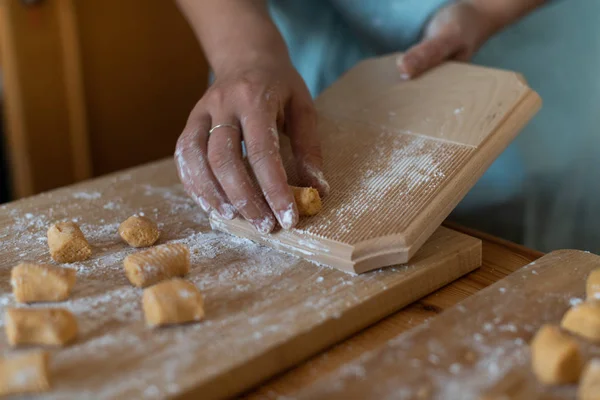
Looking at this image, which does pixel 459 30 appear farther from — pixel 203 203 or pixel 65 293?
pixel 65 293

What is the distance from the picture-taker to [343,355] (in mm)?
899

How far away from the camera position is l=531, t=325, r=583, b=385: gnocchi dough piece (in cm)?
76

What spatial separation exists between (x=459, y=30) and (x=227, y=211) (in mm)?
728

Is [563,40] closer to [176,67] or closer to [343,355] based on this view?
[343,355]

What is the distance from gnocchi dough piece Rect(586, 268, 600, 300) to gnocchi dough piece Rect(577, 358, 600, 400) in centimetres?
19

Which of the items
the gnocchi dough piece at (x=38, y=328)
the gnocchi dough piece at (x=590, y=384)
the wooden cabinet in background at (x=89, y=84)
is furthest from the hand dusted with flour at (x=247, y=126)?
the wooden cabinet in background at (x=89, y=84)

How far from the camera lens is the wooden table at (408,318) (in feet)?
2.80

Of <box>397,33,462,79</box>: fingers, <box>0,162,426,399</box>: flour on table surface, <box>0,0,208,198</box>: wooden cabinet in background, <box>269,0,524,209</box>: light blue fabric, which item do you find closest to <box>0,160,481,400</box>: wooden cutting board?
<box>0,162,426,399</box>: flour on table surface

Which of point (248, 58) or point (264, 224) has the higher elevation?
point (248, 58)

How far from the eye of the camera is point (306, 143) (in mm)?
1248

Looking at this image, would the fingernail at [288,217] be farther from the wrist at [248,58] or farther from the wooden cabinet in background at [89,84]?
the wooden cabinet in background at [89,84]

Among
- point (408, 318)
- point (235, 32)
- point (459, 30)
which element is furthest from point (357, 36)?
point (408, 318)

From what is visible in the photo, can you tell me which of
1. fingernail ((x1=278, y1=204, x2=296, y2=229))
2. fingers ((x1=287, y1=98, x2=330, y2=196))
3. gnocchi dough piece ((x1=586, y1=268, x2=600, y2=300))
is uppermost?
fingers ((x1=287, y1=98, x2=330, y2=196))

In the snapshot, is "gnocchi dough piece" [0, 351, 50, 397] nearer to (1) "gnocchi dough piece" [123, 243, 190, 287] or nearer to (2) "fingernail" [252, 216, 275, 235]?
(1) "gnocchi dough piece" [123, 243, 190, 287]
